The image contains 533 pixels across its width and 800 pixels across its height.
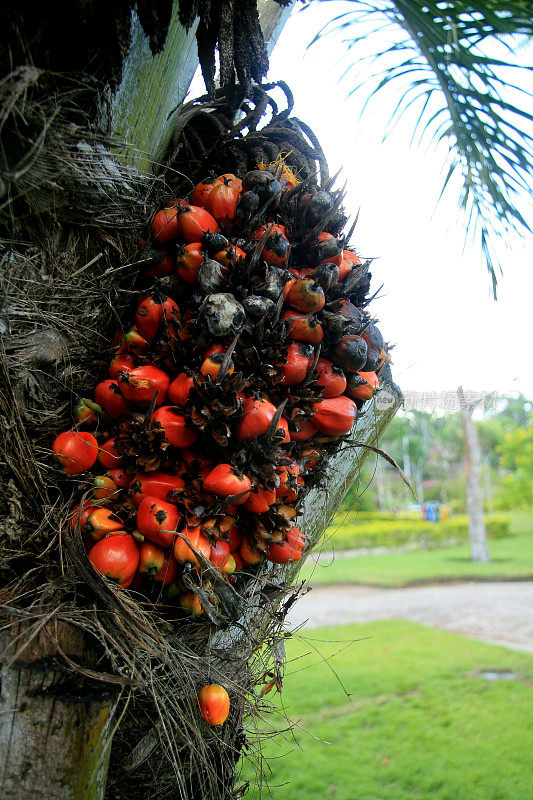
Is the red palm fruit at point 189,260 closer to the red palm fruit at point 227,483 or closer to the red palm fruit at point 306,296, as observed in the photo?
the red palm fruit at point 306,296

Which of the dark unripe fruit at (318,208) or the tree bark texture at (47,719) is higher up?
the dark unripe fruit at (318,208)

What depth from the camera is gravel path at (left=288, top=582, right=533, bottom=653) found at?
817 cm

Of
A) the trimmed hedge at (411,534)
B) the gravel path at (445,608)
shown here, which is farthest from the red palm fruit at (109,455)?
the trimmed hedge at (411,534)

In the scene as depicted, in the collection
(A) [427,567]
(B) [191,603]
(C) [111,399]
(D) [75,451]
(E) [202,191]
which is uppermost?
(E) [202,191]

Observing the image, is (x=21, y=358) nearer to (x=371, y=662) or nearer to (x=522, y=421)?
(x=371, y=662)

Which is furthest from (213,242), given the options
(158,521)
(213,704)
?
(213,704)

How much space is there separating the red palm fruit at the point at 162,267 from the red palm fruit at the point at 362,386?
0.56 m

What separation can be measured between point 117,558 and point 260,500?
33 cm

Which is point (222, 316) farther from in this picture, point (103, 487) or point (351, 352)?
point (103, 487)

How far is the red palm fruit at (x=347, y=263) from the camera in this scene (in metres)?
1.57

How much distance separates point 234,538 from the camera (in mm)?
1342

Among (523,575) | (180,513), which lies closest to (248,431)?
(180,513)

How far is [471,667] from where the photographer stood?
633cm

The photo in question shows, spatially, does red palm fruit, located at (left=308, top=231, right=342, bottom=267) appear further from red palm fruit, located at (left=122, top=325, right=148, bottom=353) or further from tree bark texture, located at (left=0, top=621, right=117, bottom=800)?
tree bark texture, located at (left=0, top=621, right=117, bottom=800)
